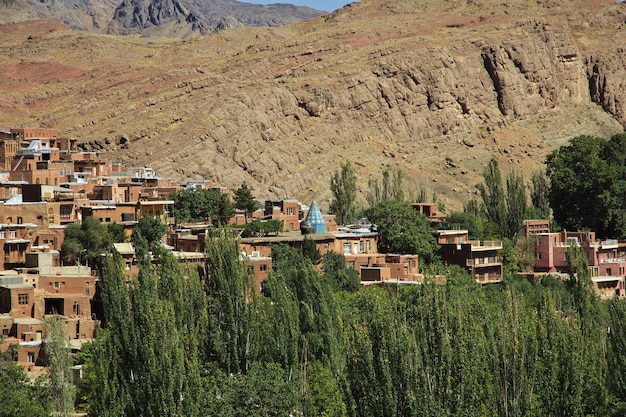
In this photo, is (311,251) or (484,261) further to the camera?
(484,261)

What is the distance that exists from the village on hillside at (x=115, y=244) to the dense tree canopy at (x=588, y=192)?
6.37 feet

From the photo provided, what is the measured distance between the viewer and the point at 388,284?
152ft

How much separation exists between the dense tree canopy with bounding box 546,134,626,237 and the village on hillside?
194 centimetres

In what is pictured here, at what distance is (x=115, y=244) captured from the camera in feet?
145

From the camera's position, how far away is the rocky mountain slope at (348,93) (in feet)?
258

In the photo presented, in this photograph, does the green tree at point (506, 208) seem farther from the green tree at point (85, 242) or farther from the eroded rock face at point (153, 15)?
the eroded rock face at point (153, 15)

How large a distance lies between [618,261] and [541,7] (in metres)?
59.1

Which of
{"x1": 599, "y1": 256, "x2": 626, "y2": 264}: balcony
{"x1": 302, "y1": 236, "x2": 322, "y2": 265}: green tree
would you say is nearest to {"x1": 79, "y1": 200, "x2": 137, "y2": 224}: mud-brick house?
{"x1": 302, "y1": 236, "x2": 322, "y2": 265}: green tree

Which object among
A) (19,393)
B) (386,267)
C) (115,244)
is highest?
(115,244)

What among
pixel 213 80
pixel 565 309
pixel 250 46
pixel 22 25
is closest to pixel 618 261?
pixel 565 309

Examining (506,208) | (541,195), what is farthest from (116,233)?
(541,195)

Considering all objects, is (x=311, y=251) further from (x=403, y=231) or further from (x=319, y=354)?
(x=319, y=354)

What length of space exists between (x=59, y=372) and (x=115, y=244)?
50.8 feet

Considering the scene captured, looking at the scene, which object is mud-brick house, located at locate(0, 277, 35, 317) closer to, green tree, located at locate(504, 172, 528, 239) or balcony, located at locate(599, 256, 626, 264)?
balcony, located at locate(599, 256, 626, 264)
